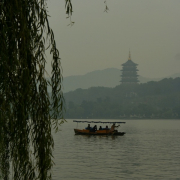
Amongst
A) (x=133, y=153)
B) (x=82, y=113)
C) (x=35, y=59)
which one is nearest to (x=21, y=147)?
(x=35, y=59)

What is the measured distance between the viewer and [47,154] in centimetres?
Answer: 583

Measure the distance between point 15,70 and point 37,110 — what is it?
24.1 inches

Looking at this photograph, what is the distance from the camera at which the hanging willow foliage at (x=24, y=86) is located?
5547 millimetres

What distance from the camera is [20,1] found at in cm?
563

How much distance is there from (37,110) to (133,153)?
40.0 metres

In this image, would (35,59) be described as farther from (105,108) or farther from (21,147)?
(105,108)

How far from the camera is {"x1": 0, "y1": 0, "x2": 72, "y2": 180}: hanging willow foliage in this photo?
218 inches

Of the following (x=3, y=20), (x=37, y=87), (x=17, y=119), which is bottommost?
(x=17, y=119)

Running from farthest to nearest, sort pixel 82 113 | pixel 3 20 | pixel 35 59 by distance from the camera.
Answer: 1. pixel 82 113
2. pixel 35 59
3. pixel 3 20

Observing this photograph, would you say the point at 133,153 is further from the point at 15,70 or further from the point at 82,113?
the point at 82,113

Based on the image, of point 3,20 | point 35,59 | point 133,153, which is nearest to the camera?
point 3,20

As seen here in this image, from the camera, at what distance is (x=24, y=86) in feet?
18.5

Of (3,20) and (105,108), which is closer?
(3,20)

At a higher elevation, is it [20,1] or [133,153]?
[20,1]
